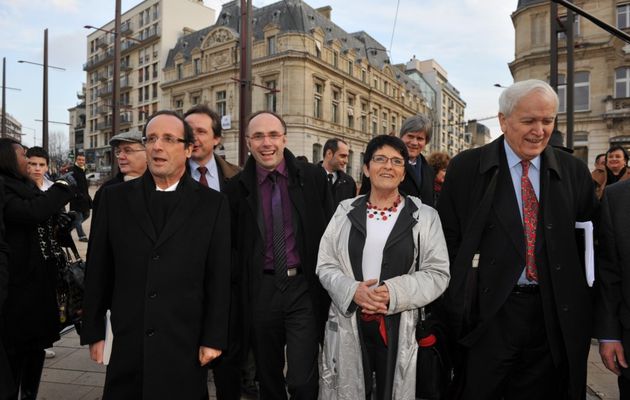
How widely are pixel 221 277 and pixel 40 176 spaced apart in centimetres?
303

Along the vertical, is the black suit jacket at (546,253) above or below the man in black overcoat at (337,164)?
below

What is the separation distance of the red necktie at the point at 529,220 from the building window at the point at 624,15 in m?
29.1

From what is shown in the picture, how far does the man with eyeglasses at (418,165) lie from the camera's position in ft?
12.2

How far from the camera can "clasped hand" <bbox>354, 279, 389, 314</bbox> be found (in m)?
2.34

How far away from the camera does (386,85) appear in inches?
2032

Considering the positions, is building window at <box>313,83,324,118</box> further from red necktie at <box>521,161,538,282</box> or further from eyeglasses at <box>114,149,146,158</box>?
red necktie at <box>521,161,538,282</box>

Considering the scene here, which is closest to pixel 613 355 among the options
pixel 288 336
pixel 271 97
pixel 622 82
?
pixel 288 336

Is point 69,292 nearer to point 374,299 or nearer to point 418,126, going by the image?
point 374,299

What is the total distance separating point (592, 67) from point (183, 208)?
1151 inches

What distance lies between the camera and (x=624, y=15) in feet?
79.9

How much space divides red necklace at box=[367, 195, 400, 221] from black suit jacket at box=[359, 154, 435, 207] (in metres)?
0.72

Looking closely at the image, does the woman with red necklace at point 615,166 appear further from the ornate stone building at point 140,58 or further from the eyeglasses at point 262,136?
the ornate stone building at point 140,58

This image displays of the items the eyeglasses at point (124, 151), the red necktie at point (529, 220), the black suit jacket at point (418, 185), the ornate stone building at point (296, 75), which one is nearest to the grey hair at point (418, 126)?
the black suit jacket at point (418, 185)

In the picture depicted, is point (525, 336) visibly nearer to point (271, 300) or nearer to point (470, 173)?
point (470, 173)
